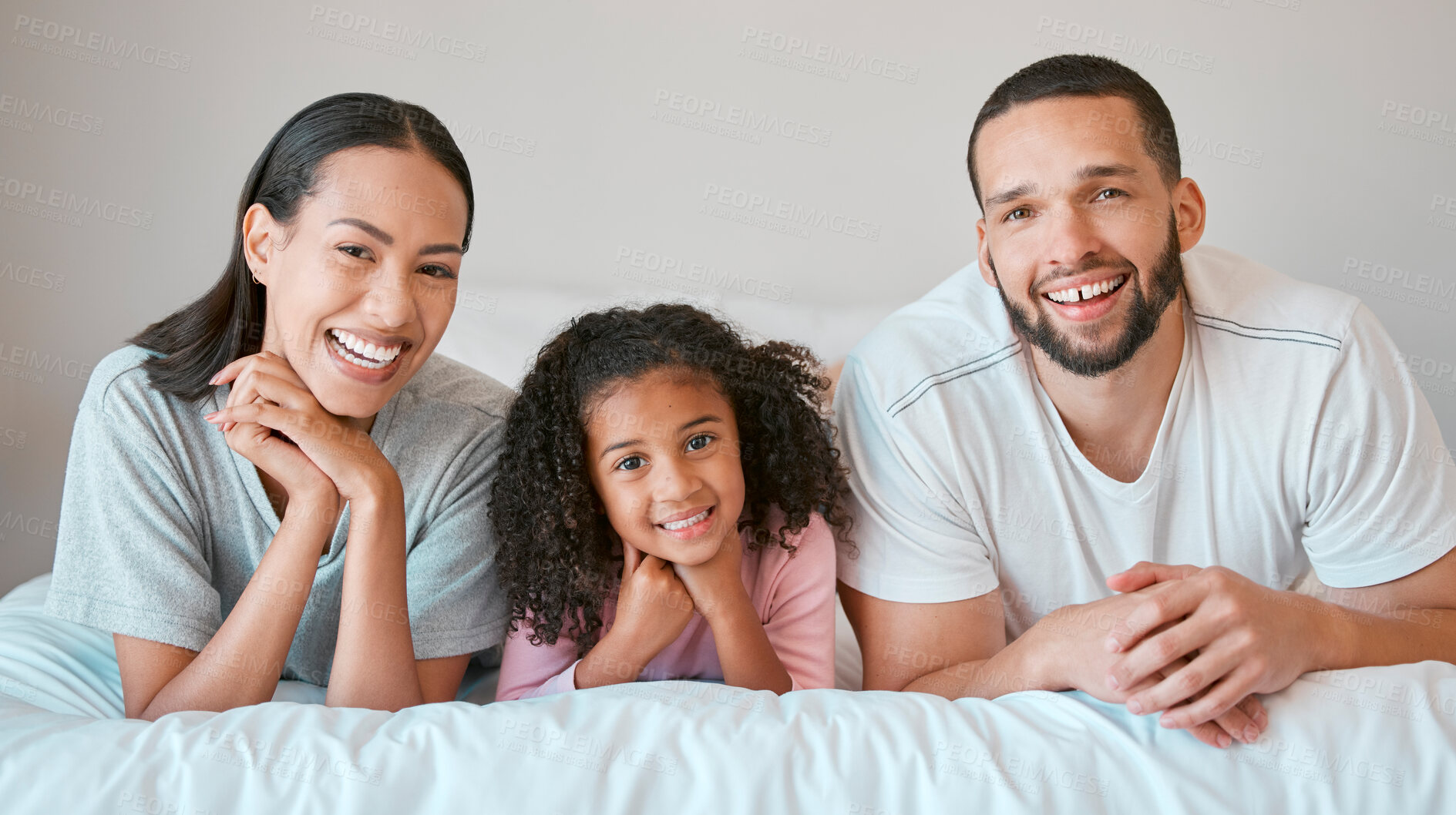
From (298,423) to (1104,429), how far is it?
114cm

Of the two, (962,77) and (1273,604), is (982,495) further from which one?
(962,77)

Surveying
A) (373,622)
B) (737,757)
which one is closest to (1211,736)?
(737,757)

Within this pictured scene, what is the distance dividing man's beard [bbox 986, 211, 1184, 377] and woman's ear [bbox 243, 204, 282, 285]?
1022 mm

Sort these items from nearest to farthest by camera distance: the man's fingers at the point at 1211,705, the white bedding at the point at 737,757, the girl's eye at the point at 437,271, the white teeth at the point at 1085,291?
the white bedding at the point at 737,757
the man's fingers at the point at 1211,705
the girl's eye at the point at 437,271
the white teeth at the point at 1085,291

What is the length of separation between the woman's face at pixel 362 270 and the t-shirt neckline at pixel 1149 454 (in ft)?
2.91

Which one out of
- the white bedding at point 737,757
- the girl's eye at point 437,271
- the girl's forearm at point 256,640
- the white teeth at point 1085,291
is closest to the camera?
the white bedding at point 737,757

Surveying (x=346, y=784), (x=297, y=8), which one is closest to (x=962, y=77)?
(x=297, y=8)

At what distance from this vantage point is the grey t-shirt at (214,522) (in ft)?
4.37

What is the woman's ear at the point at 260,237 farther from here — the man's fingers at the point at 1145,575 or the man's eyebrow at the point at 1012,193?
the man's fingers at the point at 1145,575

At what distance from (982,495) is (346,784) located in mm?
943

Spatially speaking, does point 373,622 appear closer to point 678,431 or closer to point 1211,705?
point 678,431

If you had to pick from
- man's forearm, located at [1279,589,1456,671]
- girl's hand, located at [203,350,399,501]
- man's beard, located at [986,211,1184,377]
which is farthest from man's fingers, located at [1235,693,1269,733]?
girl's hand, located at [203,350,399,501]

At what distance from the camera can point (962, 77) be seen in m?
2.50

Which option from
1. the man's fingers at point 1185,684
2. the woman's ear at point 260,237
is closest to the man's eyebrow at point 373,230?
the woman's ear at point 260,237
